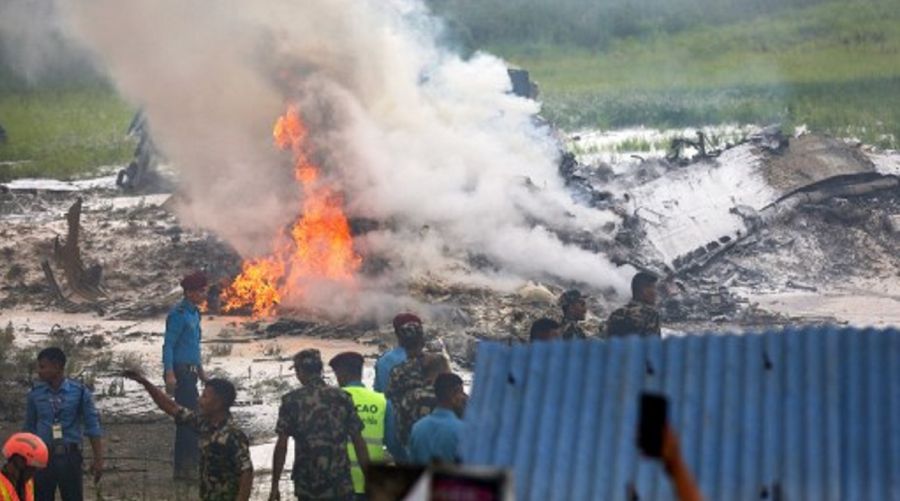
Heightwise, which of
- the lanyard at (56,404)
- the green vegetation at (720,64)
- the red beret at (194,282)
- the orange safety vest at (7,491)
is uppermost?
the green vegetation at (720,64)

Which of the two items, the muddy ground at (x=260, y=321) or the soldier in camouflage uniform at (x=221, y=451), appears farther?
the muddy ground at (x=260, y=321)

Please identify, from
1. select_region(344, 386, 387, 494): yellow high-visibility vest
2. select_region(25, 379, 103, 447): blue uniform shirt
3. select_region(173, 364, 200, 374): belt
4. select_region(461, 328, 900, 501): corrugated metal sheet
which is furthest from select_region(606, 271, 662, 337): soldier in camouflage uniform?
select_region(461, 328, 900, 501): corrugated metal sheet

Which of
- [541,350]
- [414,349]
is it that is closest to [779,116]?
[414,349]

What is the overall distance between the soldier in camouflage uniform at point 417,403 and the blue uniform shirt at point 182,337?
2767mm

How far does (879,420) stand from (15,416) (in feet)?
31.4

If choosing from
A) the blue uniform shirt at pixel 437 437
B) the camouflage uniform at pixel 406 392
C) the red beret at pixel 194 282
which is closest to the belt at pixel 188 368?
the red beret at pixel 194 282

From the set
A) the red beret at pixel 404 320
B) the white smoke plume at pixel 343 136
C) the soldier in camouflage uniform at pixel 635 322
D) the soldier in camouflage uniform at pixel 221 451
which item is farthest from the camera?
the white smoke plume at pixel 343 136

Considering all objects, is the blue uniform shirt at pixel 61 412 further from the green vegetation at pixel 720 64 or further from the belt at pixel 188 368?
the green vegetation at pixel 720 64

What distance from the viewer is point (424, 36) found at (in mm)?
22750

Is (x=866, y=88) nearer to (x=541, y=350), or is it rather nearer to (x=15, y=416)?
(x=15, y=416)

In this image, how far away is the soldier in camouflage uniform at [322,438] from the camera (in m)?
9.23

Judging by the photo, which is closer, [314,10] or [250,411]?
[250,411]

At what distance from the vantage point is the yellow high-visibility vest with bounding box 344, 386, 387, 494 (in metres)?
9.46

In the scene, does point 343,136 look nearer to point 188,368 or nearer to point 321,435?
point 188,368
